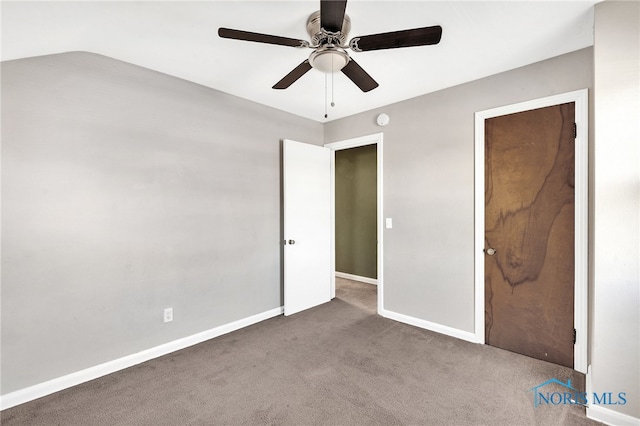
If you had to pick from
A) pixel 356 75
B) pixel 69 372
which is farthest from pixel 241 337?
pixel 356 75

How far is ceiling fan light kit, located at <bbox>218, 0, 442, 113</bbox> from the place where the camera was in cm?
143

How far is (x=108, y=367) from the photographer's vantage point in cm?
226

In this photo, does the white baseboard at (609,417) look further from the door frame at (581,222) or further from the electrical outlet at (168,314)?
the electrical outlet at (168,314)

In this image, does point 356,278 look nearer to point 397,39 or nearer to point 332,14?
point 397,39

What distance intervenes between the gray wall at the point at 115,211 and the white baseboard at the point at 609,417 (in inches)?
111

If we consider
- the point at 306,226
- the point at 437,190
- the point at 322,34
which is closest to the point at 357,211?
the point at 306,226

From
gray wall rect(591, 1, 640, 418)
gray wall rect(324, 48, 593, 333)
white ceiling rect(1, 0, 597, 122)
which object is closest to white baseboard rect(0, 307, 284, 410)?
gray wall rect(324, 48, 593, 333)

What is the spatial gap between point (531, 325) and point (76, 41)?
413 cm

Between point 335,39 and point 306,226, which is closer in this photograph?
point 335,39

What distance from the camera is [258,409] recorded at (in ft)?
6.13

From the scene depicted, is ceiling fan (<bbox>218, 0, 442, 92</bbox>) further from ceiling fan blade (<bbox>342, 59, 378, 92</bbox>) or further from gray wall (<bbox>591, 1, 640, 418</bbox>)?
gray wall (<bbox>591, 1, 640, 418</bbox>)

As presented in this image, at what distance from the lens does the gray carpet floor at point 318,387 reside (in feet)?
5.87

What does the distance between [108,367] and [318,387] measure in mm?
1660

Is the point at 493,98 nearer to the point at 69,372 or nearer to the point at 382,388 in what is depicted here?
the point at 382,388
